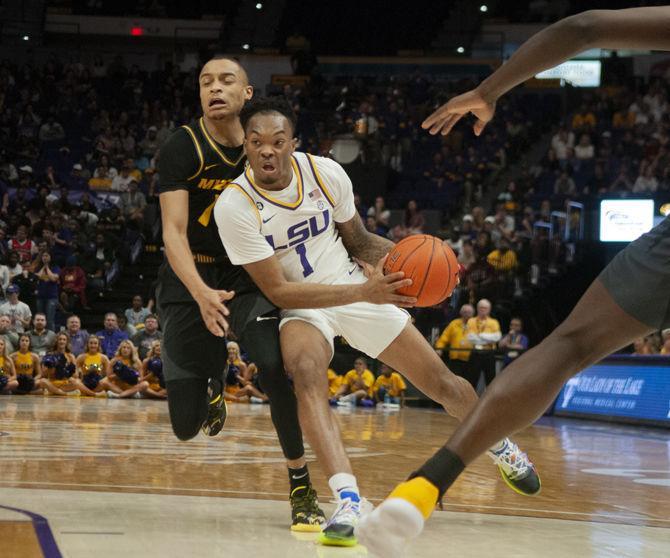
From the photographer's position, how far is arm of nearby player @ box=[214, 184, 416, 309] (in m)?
4.22

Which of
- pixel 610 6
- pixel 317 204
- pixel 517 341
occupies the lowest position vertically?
pixel 517 341

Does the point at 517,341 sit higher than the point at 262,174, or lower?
lower

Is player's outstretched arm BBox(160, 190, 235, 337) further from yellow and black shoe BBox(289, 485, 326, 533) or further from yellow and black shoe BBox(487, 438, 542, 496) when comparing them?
yellow and black shoe BBox(487, 438, 542, 496)

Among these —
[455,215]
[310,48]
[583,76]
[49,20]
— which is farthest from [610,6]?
[49,20]

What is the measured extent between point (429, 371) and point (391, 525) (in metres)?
1.89

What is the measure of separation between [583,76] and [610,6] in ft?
7.32

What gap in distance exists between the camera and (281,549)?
3.71m

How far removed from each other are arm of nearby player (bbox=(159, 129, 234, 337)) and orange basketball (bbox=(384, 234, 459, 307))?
33.5 inches

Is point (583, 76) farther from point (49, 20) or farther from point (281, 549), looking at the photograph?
point (281, 549)

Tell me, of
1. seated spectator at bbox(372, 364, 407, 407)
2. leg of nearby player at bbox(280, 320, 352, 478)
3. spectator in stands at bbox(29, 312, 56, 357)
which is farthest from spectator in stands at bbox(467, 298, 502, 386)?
leg of nearby player at bbox(280, 320, 352, 478)

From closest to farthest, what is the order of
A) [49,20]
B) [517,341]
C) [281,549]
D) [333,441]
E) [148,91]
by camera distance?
[281,549], [333,441], [517,341], [148,91], [49,20]

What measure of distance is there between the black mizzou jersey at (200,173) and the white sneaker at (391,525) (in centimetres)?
244

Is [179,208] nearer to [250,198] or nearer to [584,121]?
[250,198]

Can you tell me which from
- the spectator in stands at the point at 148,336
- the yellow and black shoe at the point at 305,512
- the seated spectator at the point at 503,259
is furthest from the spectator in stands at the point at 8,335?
the yellow and black shoe at the point at 305,512
